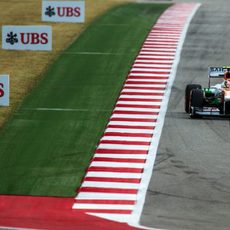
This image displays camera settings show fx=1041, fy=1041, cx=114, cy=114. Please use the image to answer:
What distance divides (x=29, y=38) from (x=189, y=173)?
15.2m

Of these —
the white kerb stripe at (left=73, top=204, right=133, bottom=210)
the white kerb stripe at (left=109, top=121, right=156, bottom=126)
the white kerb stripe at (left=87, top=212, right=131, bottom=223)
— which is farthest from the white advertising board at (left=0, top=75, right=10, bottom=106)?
the white kerb stripe at (left=87, top=212, right=131, bottom=223)

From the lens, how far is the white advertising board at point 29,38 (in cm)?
4178

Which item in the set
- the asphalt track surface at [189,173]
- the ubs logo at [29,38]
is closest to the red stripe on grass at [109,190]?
the asphalt track surface at [189,173]

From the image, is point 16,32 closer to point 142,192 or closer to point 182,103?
point 182,103

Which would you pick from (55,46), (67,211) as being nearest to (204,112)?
(67,211)

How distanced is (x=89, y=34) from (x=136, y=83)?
977 cm

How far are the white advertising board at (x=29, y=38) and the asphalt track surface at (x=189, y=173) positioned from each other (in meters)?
5.54

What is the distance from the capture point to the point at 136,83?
133 feet

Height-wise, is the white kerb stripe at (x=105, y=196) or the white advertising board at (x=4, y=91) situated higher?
the white advertising board at (x=4, y=91)

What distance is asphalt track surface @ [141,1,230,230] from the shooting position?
25.3 meters

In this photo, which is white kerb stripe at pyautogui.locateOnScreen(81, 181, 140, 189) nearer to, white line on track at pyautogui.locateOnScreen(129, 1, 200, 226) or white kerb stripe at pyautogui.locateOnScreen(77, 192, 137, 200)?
white line on track at pyautogui.locateOnScreen(129, 1, 200, 226)

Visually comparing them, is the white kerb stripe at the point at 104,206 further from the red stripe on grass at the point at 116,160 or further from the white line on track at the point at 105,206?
the red stripe on grass at the point at 116,160

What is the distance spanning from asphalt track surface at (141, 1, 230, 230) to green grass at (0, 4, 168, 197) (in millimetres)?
2229

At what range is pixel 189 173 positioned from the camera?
2889cm
